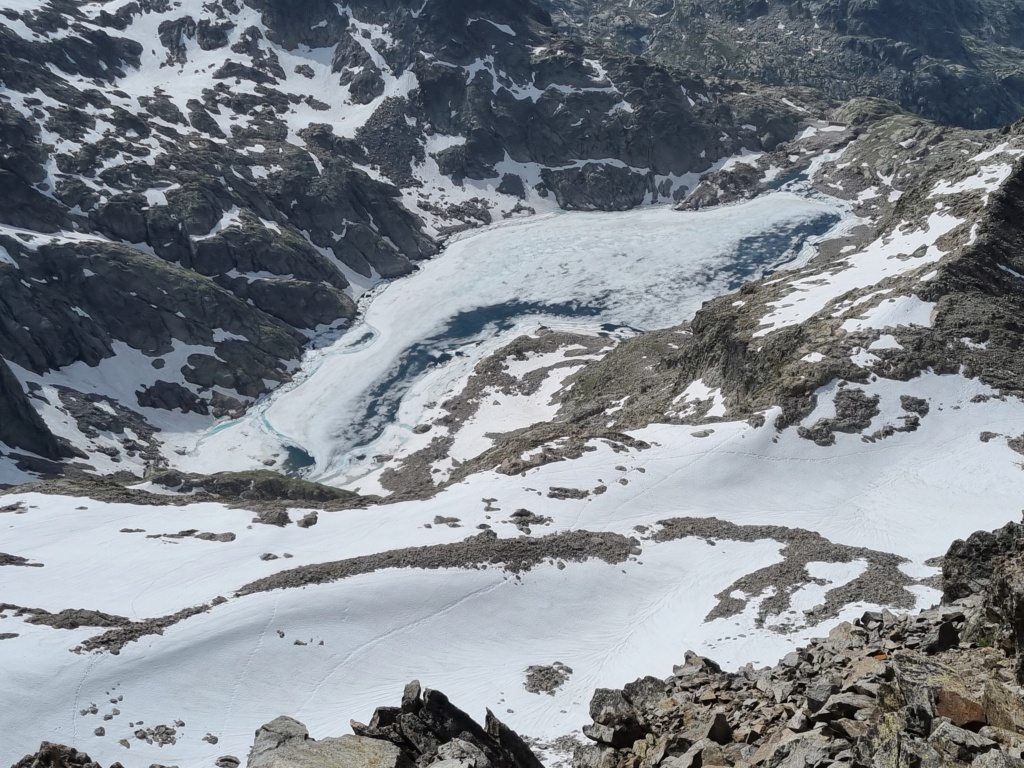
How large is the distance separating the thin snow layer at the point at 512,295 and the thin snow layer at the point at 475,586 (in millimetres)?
51349

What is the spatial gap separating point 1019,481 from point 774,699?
34627 millimetres

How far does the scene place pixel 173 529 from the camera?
4819cm

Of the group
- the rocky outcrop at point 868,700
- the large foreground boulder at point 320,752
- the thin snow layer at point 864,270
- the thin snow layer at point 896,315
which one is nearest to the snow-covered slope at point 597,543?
the thin snow layer at point 896,315

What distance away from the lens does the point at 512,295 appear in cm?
13838

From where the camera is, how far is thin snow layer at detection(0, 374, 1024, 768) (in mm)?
34062

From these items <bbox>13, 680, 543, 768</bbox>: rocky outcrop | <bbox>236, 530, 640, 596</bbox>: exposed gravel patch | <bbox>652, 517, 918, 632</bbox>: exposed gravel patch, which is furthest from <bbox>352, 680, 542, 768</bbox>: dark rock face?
<bbox>236, 530, 640, 596</bbox>: exposed gravel patch

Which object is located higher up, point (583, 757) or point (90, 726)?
point (583, 757)

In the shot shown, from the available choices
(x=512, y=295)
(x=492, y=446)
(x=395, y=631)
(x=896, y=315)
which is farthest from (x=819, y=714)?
(x=512, y=295)

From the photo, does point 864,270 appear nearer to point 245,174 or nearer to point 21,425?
point 21,425

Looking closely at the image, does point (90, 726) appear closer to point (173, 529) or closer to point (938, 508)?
point (173, 529)

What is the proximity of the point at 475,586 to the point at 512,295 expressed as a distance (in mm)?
100129

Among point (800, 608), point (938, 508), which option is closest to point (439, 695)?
point (800, 608)

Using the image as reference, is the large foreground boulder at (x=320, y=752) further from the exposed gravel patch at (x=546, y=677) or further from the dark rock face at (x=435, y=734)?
the exposed gravel patch at (x=546, y=677)

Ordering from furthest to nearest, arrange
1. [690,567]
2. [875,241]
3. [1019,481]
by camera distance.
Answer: [875,241]
[1019,481]
[690,567]
